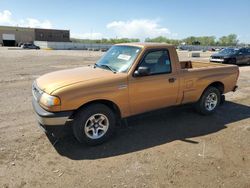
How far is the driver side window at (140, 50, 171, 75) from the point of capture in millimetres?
4786

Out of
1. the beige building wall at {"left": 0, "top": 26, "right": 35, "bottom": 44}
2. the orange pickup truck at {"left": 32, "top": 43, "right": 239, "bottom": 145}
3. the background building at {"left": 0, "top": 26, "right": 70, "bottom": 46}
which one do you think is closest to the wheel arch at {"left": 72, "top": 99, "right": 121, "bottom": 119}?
the orange pickup truck at {"left": 32, "top": 43, "right": 239, "bottom": 145}

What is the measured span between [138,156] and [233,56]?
61.2 ft

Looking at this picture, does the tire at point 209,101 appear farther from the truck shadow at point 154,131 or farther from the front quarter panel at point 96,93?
the front quarter panel at point 96,93

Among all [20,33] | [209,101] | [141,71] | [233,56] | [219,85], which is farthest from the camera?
[20,33]

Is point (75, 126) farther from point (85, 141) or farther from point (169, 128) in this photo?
point (169, 128)

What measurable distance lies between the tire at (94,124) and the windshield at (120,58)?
3.02 ft

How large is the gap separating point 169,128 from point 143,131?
623 mm

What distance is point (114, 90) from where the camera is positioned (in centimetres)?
430

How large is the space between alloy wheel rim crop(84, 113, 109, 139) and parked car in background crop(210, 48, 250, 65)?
700 inches

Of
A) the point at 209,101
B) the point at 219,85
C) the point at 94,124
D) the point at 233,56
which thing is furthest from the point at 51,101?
the point at 233,56

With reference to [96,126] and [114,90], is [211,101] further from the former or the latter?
[96,126]

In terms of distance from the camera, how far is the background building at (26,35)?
82375mm

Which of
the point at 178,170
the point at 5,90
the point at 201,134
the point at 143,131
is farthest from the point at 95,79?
the point at 5,90

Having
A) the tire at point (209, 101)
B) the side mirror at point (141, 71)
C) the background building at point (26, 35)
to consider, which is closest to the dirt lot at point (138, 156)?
the tire at point (209, 101)
